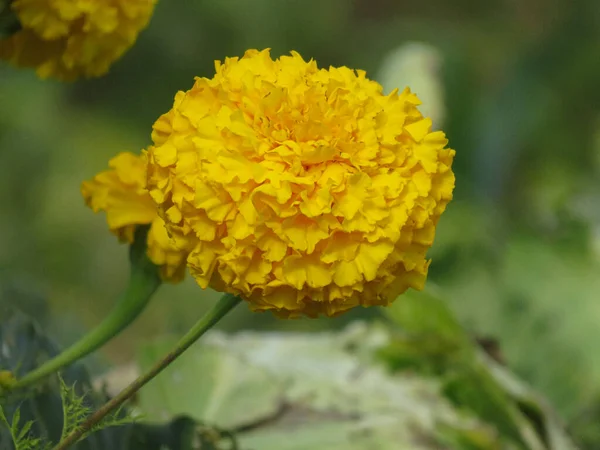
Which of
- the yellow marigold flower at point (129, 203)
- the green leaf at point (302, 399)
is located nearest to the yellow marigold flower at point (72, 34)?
the yellow marigold flower at point (129, 203)

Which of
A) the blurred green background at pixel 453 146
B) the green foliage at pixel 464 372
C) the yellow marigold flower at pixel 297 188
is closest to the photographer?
the yellow marigold flower at pixel 297 188

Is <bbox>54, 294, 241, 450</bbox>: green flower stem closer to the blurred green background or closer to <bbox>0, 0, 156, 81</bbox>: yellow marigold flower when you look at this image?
<bbox>0, 0, 156, 81</bbox>: yellow marigold flower

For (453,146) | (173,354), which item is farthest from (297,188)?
(453,146)

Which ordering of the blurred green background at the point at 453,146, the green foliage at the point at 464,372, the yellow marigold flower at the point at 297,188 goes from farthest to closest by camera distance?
1. the blurred green background at the point at 453,146
2. the green foliage at the point at 464,372
3. the yellow marigold flower at the point at 297,188

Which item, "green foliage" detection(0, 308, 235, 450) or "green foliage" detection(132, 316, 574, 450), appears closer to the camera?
"green foliage" detection(0, 308, 235, 450)

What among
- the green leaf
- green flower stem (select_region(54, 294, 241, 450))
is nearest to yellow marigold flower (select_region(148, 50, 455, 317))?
green flower stem (select_region(54, 294, 241, 450))

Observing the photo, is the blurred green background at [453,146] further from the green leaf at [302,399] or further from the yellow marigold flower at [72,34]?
the yellow marigold flower at [72,34]

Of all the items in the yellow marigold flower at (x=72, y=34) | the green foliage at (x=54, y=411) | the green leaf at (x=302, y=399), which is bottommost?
the green leaf at (x=302, y=399)
